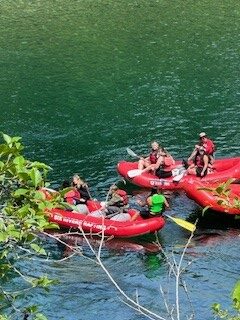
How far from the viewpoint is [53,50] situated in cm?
3459

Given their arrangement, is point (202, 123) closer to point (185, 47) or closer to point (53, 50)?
point (185, 47)

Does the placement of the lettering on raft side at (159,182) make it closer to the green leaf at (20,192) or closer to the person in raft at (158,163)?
the person in raft at (158,163)

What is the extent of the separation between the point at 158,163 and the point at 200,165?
1157mm

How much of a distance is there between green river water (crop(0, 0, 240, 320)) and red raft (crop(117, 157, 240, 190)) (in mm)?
497

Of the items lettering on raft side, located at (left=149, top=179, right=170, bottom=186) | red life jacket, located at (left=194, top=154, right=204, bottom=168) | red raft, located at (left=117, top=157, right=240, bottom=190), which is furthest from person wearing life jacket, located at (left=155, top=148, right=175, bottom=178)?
red life jacket, located at (left=194, top=154, right=204, bottom=168)

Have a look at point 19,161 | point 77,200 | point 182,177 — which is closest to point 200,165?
point 182,177

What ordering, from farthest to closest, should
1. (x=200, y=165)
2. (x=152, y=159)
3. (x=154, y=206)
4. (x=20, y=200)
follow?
1. (x=152, y=159)
2. (x=200, y=165)
3. (x=154, y=206)
4. (x=20, y=200)

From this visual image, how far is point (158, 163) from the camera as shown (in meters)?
18.0

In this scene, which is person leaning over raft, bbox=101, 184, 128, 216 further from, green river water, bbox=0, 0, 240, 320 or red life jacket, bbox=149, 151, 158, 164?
red life jacket, bbox=149, 151, 158, 164

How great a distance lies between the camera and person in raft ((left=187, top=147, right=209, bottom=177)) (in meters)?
17.6

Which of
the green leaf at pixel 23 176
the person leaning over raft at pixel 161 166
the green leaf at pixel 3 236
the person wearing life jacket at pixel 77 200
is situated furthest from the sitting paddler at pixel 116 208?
the green leaf at pixel 3 236

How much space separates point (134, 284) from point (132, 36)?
25122 mm

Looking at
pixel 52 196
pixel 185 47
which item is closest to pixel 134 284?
pixel 52 196

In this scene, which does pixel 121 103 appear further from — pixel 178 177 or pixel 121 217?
pixel 121 217
